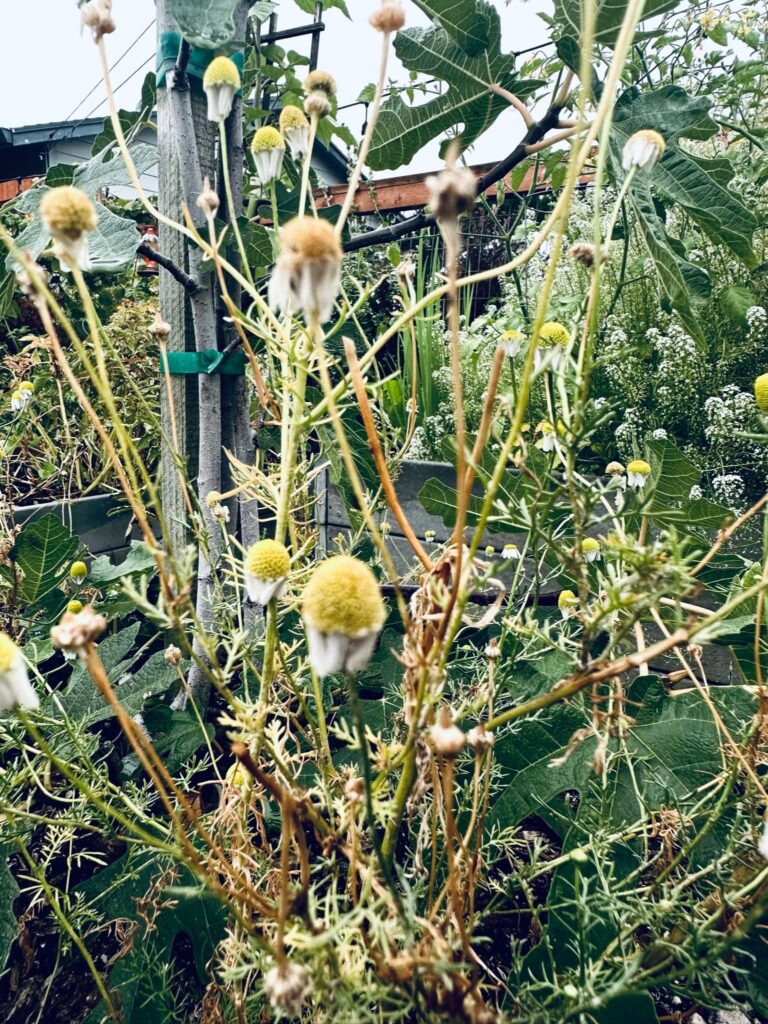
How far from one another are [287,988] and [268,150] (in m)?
0.62

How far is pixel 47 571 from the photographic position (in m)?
0.80

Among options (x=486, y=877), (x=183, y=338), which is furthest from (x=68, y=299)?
(x=486, y=877)

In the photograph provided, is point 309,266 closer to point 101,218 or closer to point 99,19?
point 99,19

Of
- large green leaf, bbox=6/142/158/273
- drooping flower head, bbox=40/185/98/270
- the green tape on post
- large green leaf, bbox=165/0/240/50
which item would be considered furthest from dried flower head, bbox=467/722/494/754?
large green leaf, bbox=165/0/240/50

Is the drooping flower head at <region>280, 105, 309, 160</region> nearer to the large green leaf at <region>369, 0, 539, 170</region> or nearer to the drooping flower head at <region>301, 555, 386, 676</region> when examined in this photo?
the large green leaf at <region>369, 0, 539, 170</region>

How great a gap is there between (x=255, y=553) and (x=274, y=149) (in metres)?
0.40

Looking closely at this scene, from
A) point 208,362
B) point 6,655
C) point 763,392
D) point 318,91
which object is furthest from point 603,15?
point 6,655

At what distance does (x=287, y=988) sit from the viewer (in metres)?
0.27

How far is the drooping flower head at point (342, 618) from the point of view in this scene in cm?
28

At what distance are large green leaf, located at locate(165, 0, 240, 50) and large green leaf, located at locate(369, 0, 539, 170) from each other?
192 mm

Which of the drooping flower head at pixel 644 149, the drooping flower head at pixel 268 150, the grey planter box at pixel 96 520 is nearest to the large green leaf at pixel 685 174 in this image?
the drooping flower head at pixel 644 149

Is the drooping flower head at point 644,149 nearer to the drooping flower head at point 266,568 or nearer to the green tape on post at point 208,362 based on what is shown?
the drooping flower head at point 266,568

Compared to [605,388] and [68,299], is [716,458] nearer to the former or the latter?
[605,388]

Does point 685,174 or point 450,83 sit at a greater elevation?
point 450,83
